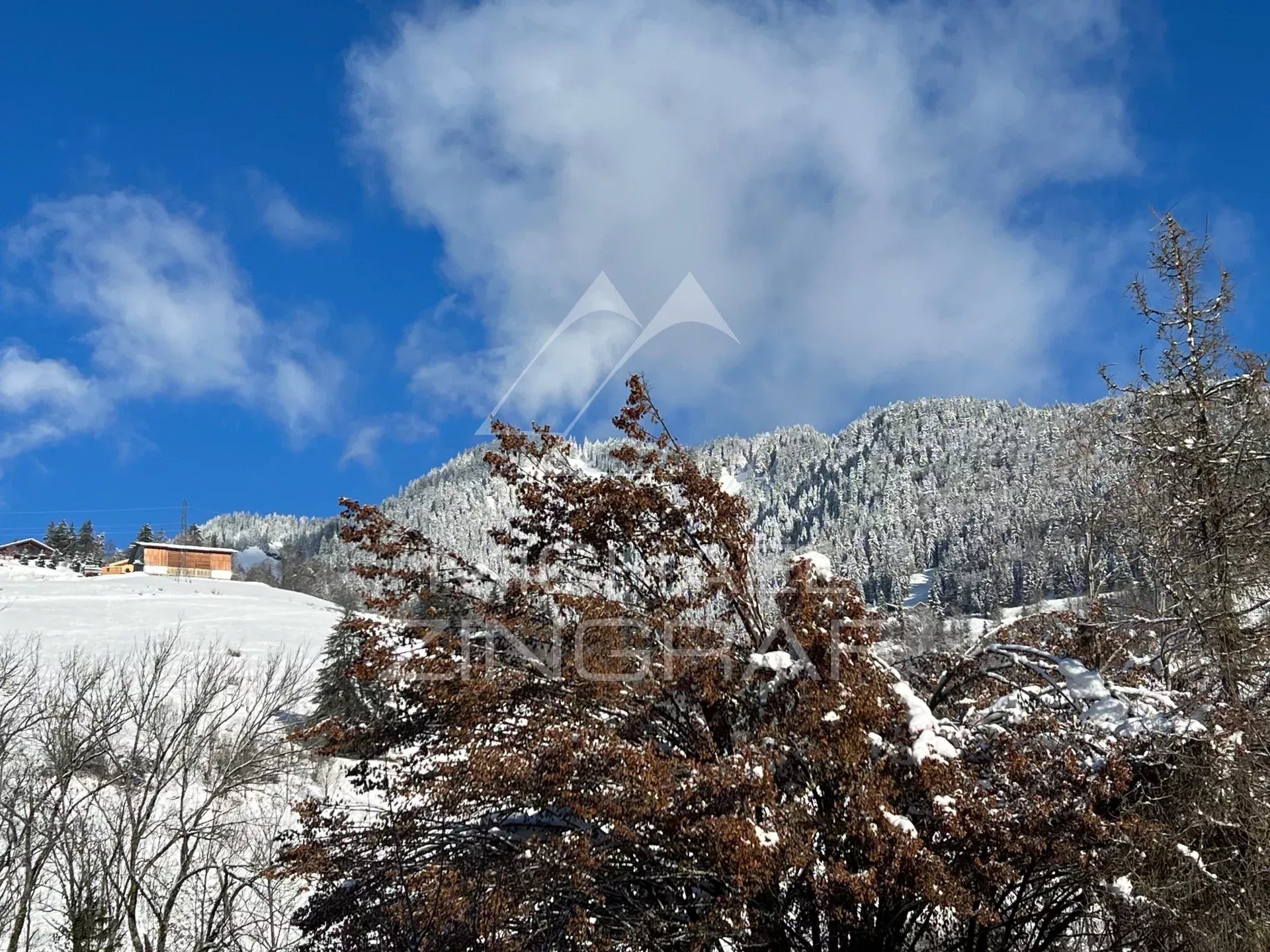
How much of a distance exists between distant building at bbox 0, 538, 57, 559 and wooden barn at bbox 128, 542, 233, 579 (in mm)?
19433

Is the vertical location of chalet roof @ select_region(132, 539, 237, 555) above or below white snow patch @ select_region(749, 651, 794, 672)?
above

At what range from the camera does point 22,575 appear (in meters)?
67.8

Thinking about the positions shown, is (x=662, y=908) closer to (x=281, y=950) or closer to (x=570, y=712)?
(x=570, y=712)

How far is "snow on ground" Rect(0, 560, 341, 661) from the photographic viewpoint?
3947cm

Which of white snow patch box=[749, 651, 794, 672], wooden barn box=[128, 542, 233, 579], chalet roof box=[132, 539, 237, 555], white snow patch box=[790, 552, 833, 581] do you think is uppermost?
chalet roof box=[132, 539, 237, 555]

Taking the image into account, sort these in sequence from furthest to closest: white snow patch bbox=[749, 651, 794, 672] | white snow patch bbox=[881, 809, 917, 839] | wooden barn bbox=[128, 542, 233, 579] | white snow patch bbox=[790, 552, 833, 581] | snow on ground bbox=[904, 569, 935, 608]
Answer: snow on ground bbox=[904, 569, 935, 608] → wooden barn bbox=[128, 542, 233, 579] → white snow patch bbox=[790, 552, 833, 581] → white snow patch bbox=[749, 651, 794, 672] → white snow patch bbox=[881, 809, 917, 839]

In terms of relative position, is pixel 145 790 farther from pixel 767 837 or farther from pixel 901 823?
pixel 901 823

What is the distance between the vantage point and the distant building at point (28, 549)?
93.1 meters

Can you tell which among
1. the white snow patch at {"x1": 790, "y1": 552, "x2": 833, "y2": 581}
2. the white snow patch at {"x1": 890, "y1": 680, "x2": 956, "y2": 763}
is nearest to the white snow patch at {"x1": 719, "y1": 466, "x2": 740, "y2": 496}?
the white snow patch at {"x1": 790, "y1": 552, "x2": 833, "y2": 581}

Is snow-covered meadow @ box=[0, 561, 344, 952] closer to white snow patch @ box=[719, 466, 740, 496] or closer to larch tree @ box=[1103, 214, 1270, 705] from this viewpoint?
white snow patch @ box=[719, 466, 740, 496]

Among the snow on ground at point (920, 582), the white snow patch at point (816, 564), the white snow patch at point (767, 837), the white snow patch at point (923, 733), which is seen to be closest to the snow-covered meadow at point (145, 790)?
the white snow patch at point (767, 837)

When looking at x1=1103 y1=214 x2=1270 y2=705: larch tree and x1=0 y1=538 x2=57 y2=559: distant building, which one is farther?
x1=0 y1=538 x2=57 y2=559: distant building

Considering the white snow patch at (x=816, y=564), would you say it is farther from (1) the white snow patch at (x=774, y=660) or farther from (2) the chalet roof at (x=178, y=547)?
(2) the chalet roof at (x=178, y=547)

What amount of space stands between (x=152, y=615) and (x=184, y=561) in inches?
1489
